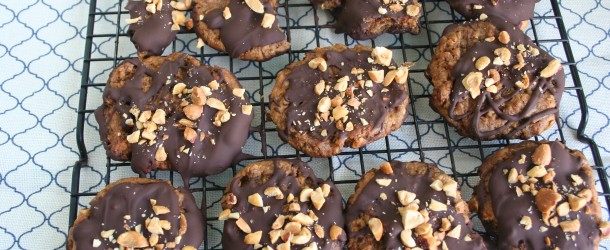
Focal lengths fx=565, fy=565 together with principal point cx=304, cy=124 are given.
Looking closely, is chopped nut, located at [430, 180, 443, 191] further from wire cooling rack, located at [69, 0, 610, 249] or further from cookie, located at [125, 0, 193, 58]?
cookie, located at [125, 0, 193, 58]

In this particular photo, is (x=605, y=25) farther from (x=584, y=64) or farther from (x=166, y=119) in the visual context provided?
(x=166, y=119)

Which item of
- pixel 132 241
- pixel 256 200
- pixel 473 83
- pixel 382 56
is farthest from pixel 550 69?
pixel 132 241

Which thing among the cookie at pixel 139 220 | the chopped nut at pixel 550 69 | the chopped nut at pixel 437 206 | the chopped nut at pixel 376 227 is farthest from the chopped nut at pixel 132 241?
the chopped nut at pixel 550 69

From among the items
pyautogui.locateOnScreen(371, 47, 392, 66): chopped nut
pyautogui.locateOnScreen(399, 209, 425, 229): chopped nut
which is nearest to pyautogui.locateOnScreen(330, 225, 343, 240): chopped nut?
pyautogui.locateOnScreen(399, 209, 425, 229): chopped nut

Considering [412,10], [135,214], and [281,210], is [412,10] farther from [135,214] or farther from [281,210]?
[135,214]

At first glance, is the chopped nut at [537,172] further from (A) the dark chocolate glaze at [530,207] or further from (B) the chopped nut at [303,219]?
(B) the chopped nut at [303,219]
